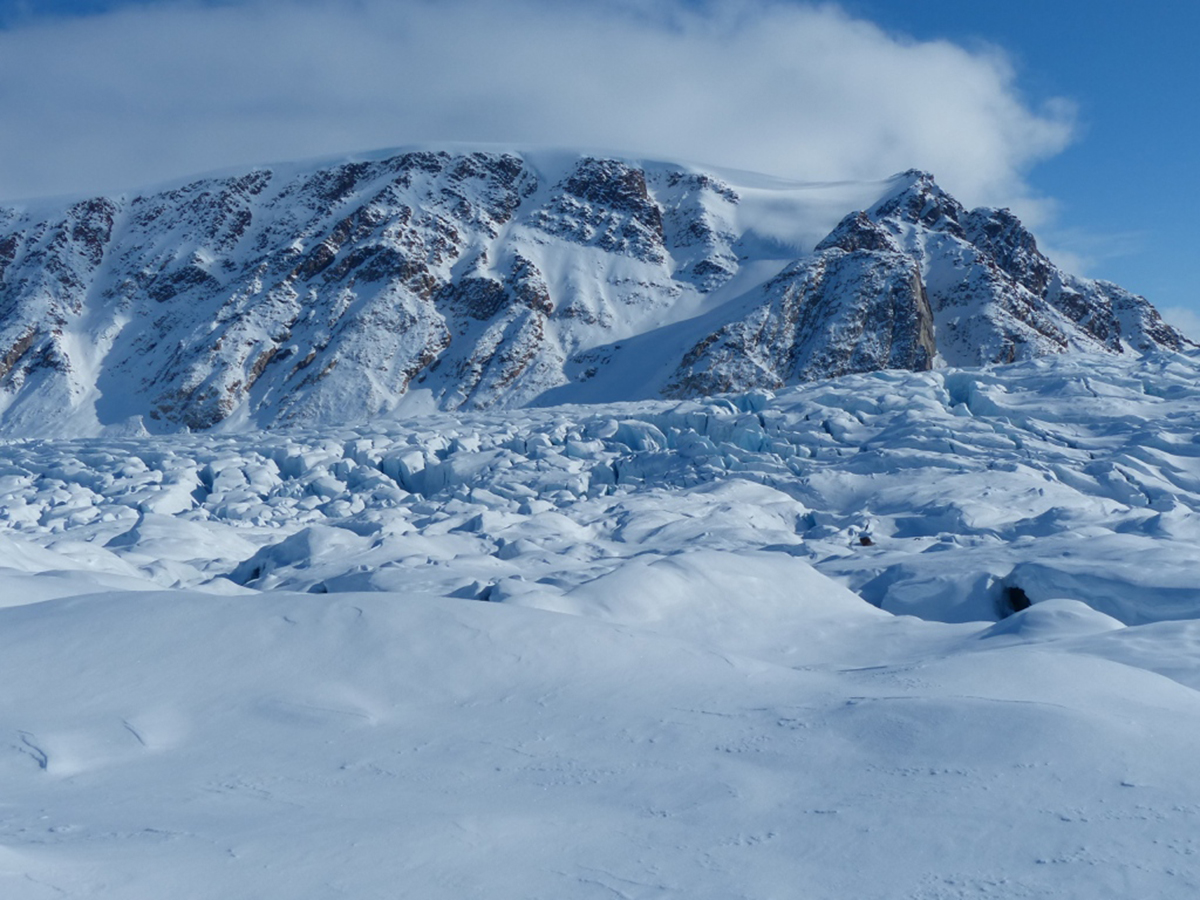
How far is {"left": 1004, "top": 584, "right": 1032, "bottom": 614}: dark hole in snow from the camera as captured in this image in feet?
28.1

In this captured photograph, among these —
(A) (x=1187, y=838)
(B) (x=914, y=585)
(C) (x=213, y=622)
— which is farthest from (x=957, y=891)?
(B) (x=914, y=585)

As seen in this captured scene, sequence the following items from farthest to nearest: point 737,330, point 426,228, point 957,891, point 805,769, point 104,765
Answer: point 426,228
point 737,330
point 104,765
point 805,769
point 957,891

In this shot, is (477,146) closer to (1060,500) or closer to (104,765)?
(1060,500)

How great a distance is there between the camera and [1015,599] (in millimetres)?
8648

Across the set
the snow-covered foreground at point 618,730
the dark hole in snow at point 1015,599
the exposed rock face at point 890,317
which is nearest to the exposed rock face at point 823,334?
the exposed rock face at point 890,317

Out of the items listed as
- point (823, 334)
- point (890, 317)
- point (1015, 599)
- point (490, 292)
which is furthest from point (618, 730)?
point (490, 292)

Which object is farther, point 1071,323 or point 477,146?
point 477,146

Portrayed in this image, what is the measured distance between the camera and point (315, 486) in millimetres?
19000

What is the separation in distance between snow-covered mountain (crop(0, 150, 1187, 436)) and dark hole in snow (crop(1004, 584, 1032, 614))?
39.4 m

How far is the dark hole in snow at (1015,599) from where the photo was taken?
8570 mm

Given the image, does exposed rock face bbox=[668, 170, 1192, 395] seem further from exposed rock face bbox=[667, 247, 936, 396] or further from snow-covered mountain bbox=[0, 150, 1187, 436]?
snow-covered mountain bbox=[0, 150, 1187, 436]

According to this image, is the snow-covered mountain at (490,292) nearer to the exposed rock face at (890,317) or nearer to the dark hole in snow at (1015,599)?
the exposed rock face at (890,317)

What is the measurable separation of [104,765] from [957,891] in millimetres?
3584

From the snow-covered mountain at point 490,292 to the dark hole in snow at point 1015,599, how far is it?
39399mm
